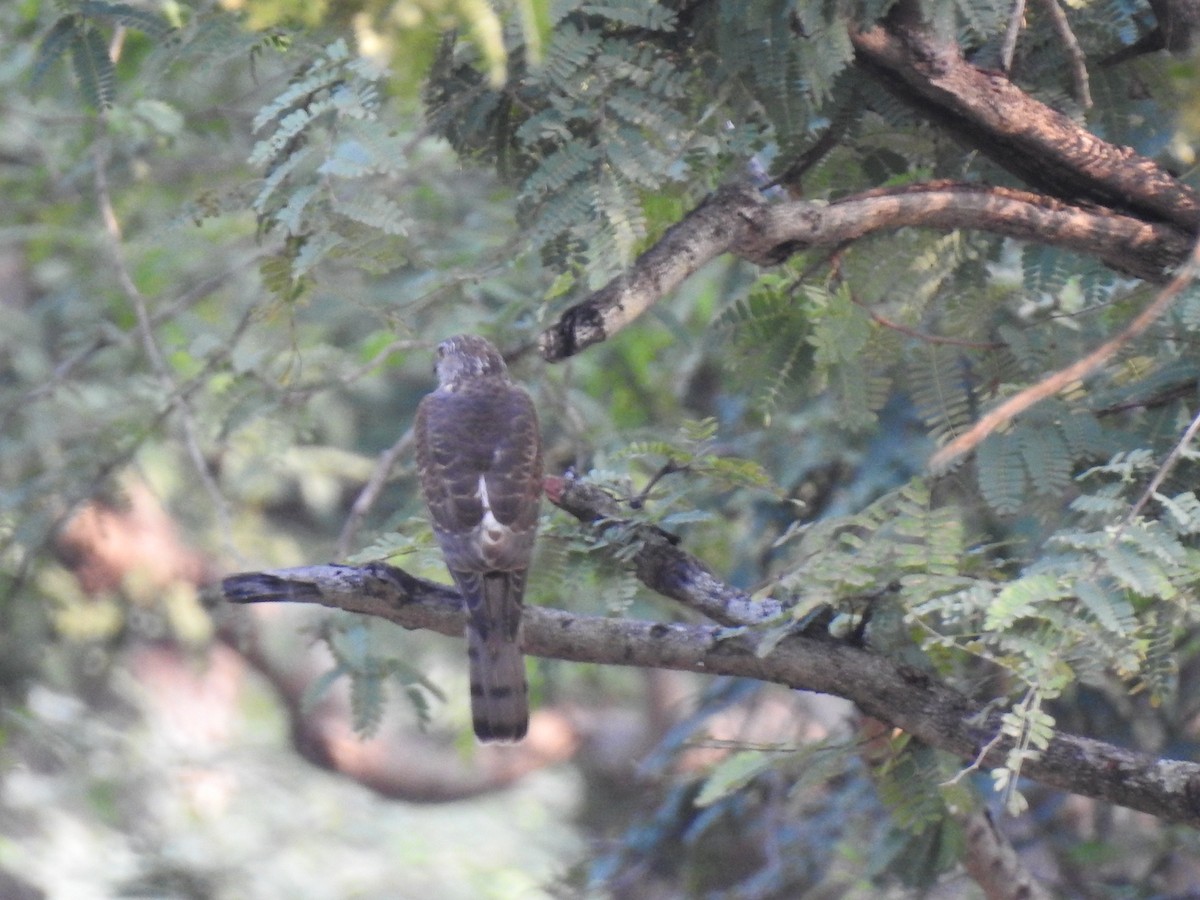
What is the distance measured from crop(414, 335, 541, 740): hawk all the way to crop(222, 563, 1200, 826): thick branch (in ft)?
1.19

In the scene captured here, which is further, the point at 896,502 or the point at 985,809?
the point at 985,809

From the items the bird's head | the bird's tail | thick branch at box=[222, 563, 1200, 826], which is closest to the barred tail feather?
the bird's tail

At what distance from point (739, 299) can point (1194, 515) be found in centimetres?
143

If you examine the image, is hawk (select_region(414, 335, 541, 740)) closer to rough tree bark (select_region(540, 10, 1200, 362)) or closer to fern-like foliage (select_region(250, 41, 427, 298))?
→ fern-like foliage (select_region(250, 41, 427, 298))

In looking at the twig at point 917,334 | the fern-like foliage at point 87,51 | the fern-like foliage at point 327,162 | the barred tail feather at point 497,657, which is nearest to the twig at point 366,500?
the barred tail feather at point 497,657

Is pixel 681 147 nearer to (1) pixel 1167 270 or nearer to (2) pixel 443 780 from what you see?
(1) pixel 1167 270

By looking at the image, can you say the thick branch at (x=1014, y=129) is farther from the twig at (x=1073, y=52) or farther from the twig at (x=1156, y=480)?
the twig at (x=1156, y=480)

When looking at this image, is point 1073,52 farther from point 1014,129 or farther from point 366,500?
point 366,500

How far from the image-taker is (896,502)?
320 cm

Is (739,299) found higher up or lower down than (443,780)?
lower down

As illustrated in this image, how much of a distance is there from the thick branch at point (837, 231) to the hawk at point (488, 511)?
1.11 meters

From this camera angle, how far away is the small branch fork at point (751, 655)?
117 inches

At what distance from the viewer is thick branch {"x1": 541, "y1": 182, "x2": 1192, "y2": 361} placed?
2.85m

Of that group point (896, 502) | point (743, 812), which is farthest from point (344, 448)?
point (896, 502)
